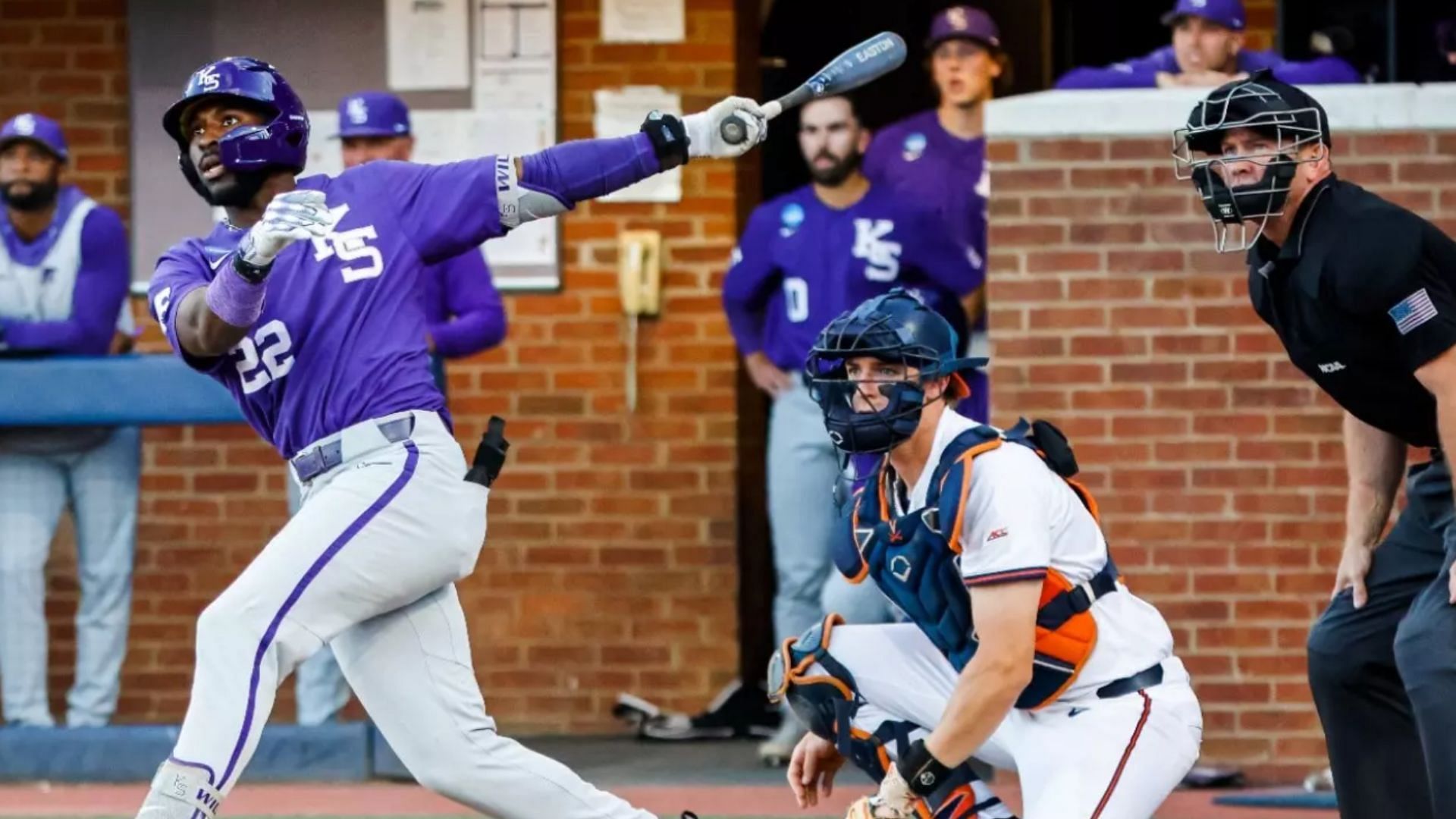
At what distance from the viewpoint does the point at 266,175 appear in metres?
5.41

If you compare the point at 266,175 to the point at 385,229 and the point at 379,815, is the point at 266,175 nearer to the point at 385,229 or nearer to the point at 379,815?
the point at 385,229

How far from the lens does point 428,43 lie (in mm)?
8945

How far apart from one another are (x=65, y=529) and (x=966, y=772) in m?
3.81

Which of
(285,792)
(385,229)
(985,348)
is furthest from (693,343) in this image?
(385,229)

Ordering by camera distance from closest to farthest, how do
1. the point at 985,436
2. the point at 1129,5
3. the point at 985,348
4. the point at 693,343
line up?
the point at 985,436, the point at 985,348, the point at 693,343, the point at 1129,5

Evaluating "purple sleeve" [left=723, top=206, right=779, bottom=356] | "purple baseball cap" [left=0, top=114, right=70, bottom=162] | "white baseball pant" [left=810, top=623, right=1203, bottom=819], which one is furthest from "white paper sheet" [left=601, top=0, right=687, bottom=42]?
"white baseball pant" [left=810, top=623, right=1203, bottom=819]

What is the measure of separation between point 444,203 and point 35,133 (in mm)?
3214

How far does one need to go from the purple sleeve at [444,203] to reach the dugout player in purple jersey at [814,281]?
2683 millimetres

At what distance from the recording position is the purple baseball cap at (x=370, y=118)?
802cm

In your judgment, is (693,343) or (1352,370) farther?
(693,343)

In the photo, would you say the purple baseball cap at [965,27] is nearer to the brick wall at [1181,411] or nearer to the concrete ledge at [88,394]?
the brick wall at [1181,411]

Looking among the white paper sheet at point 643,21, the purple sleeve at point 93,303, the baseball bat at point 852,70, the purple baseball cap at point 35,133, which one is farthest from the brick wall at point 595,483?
the baseball bat at point 852,70

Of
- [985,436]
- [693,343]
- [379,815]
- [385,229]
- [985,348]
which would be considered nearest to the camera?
[985,436]

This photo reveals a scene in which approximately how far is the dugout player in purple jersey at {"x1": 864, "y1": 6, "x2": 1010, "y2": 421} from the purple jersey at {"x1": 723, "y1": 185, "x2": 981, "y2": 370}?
148 millimetres
